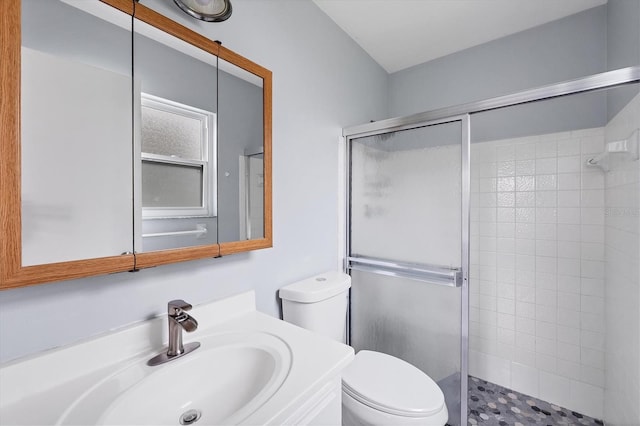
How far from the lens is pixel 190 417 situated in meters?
0.76

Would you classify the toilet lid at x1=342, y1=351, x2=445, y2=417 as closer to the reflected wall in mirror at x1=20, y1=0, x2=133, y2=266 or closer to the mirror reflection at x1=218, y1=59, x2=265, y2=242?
the mirror reflection at x1=218, y1=59, x2=265, y2=242

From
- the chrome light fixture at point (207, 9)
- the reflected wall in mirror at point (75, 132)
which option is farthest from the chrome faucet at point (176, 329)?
the chrome light fixture at point (207, 9)

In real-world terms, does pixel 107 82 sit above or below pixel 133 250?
above

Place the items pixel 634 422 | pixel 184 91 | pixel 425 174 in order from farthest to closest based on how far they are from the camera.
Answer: pixel 425 174 → pixel 634 422 → pixel 184 91

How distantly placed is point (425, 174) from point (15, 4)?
1.58m

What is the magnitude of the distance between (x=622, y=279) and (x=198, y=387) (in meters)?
1.91

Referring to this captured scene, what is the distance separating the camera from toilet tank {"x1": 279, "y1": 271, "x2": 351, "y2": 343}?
4.21ft

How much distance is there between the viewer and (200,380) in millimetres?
830

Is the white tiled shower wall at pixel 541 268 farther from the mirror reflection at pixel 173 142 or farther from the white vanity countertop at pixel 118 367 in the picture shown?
the mirror reflection at pixel 173 142

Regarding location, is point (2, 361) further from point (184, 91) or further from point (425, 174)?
point (425, 174)

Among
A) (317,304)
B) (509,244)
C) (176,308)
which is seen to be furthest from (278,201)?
(509,244)

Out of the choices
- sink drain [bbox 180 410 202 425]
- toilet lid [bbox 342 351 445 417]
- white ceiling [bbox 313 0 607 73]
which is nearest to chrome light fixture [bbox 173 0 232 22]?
white ceiling [bbox 313 0 607 73]

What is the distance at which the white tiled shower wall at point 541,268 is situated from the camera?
171 cm

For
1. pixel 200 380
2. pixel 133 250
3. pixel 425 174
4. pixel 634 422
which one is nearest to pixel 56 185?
pixel 133 250
